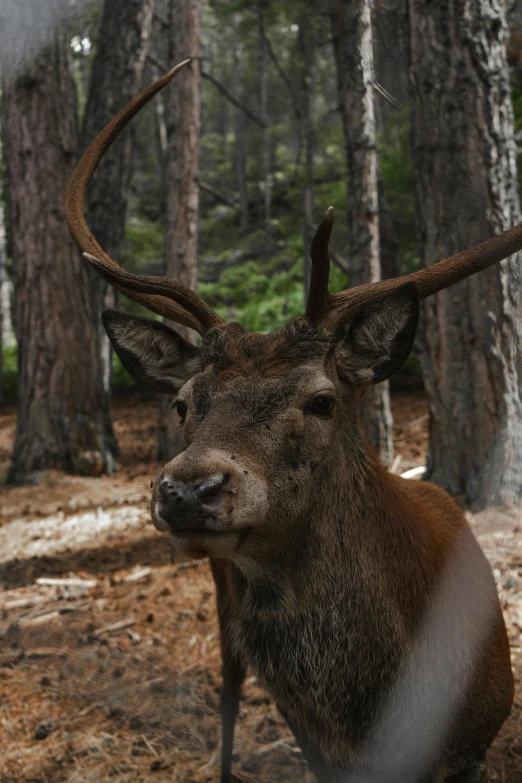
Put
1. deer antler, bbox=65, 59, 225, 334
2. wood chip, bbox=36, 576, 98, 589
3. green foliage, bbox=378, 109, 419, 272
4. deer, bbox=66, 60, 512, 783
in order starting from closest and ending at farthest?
deer, bbox=66, 60, 512, 783, deer antler, bbox=65, 59, 225, 334, wood chip, bbox=36, 576, 98, 589, green foliage, bbox=378, 109, 419, 272

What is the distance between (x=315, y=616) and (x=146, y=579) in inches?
126

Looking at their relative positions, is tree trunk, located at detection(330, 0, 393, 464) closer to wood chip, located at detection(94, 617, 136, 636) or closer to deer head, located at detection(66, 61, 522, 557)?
wood chip, located at detection(94, 617, 136, 636)

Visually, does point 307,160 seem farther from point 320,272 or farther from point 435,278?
point 320,272

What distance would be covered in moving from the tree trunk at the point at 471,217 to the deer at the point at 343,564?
2130mm

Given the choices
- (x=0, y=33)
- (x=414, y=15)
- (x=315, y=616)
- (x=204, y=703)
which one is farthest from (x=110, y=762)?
(x=0, y=33)

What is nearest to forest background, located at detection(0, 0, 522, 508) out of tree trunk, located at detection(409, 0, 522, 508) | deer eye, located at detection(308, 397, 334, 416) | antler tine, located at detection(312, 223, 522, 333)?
tree trunk, located at detection(409, 0, 522, 508)

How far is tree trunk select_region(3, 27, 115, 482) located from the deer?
17.8ft

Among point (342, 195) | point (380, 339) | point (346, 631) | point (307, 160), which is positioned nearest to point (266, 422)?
point (380, 339)

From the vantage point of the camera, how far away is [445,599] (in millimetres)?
2623

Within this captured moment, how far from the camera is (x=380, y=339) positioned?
101 inches

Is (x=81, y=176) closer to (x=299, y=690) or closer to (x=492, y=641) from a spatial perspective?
(x=299, y=690)

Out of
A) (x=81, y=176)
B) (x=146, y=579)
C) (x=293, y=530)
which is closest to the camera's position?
(x=293, y=530)

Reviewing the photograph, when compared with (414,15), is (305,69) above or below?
above

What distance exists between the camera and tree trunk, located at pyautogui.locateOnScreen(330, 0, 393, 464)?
604 cm
